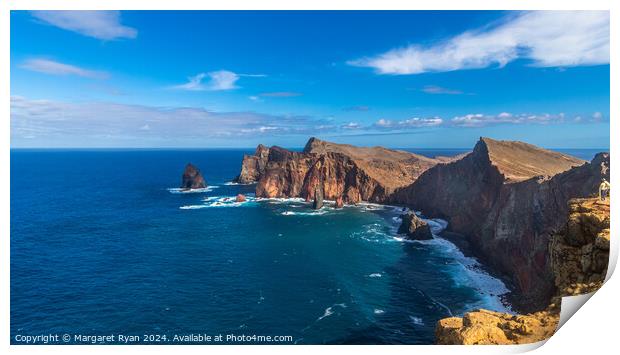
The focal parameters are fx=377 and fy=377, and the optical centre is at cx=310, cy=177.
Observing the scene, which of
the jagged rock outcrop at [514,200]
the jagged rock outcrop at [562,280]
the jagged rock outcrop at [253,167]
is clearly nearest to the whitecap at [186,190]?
the jagged rock outcrop at [253,167]

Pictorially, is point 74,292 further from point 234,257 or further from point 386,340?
point 386,340

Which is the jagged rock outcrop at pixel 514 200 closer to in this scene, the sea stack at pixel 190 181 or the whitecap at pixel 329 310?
the whitecap at pixel 329 310

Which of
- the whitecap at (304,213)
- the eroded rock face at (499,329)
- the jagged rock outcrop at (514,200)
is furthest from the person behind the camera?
the whitecap at (304,213)

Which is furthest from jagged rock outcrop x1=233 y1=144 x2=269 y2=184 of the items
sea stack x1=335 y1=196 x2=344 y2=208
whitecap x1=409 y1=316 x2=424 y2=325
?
whitecap x1=409 y1=316 x2=424 y2=325

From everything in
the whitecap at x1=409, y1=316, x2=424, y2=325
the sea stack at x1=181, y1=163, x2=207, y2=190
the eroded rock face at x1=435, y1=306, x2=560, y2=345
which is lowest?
the whitecap at x1=409, y1=316, x2=424, y2=325

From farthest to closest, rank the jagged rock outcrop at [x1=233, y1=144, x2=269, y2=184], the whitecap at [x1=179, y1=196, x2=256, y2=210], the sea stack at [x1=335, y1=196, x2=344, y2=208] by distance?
the jagged rock outcrop at [x1=233, y1=144, x2=269, y2=184] → the sea stack at [x1=335, y1=196, x2=344, y2=208] → the whitecap at [x1=179, y1=196, x2=256, y2=210]

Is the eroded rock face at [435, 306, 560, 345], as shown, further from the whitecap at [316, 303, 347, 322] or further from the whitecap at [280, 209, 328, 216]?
the whitecap at [280, 209, 328, 216]

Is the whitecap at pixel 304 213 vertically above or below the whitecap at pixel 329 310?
above
